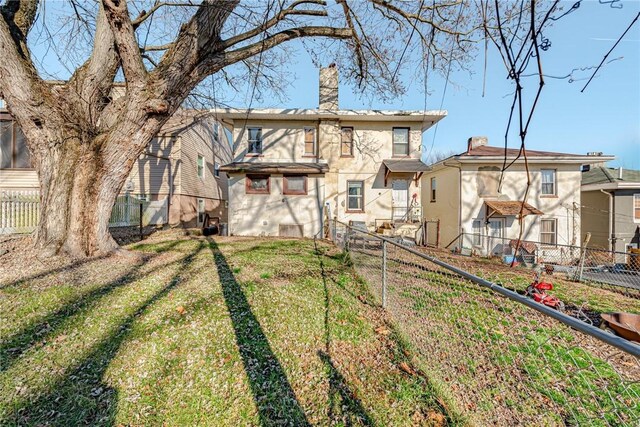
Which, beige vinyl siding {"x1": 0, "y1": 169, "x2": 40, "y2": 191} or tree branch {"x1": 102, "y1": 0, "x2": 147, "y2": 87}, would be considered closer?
tree branch {"x1": 102, "y1": 0, "x2": 147, "y2": 87}

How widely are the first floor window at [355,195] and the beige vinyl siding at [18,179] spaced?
1457 centimetres

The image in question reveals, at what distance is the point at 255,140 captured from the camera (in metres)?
13.4

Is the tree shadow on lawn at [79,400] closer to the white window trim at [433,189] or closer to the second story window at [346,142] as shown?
the second story window at [346,142]

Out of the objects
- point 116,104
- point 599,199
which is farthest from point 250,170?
point 599,199

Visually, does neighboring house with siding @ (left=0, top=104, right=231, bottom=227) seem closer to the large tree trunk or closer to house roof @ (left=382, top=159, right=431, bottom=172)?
the large tree trunk

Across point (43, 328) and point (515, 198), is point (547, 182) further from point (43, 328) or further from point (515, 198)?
point (43, 328)

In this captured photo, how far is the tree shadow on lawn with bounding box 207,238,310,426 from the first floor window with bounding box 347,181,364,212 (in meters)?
9.86

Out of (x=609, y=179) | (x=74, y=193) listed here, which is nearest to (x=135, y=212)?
(x=74, y=193)

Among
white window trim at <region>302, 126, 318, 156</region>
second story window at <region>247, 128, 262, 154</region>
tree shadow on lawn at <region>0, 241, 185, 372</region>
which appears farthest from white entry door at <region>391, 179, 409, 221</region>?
tree shadow on lawn at <region>0, 241, 185, 372</region>

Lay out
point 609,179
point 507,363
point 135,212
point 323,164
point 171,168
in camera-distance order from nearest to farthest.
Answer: point 507,363
point 135,212
point 323,164
point 171,168
point 609,179

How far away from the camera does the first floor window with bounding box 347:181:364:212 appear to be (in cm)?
1330

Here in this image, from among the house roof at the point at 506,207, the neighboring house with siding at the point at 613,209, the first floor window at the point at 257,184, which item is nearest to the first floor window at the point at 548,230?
the house roof at the point at 506,207

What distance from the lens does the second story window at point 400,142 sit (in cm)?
1343

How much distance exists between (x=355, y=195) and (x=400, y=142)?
134 inches
